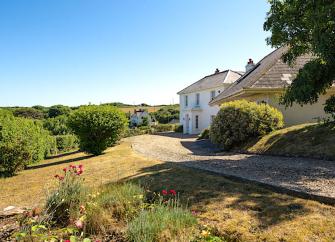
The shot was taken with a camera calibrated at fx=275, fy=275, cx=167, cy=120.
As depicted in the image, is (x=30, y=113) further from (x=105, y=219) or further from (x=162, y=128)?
(x=105, y=219)

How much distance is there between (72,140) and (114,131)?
15675 millimetres

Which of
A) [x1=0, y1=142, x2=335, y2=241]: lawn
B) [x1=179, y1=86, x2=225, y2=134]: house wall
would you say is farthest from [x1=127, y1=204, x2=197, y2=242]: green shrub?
[x1=179, y1=86, x2=225, y2=134]: house wall

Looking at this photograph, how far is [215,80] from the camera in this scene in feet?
116

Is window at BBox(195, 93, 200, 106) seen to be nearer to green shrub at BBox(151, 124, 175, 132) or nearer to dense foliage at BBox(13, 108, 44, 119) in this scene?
green shrub at BBox(151, 124, 175, 132)

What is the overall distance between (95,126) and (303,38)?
11124 millimetres

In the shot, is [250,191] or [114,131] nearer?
[250,191]

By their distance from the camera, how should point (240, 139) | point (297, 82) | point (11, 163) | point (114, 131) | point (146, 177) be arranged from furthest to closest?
1. point (114, 131)
2. point (240, 139)
3. point (11, 163)
4. point (297, 82)
5. point (146, 177)

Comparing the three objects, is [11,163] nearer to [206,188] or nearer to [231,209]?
[206,188]

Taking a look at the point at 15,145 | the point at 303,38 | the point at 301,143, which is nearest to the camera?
the point at 303,38

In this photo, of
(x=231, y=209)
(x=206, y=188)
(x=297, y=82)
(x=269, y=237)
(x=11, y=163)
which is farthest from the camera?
(x=11, y=163)

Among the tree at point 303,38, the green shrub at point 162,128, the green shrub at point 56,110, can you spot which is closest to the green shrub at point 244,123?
the tree at point 303,38

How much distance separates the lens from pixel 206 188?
588cm

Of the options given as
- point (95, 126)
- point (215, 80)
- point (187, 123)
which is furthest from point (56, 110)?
point (95, 126)

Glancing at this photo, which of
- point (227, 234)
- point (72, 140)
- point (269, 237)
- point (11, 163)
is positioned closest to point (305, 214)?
point (269, 237)
